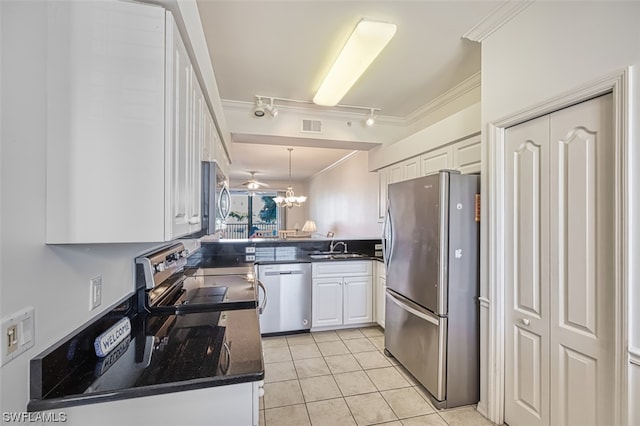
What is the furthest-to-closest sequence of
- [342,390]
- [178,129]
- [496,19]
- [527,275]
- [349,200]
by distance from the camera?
1. [349,200]
2. [342,390]
3. [496,19]
4. [527,275]
5. [178,129]

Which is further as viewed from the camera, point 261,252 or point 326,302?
point 261,252

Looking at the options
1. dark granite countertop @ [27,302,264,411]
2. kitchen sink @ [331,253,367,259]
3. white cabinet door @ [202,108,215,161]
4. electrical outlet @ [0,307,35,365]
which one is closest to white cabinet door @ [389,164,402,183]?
kitchen sink @ [331,253,367,259]

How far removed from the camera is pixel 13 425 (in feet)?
2.74

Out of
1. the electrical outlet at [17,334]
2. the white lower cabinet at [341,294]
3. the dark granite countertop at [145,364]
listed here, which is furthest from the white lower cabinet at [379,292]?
the electrical outlet at [17,334]

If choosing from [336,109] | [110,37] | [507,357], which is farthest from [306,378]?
[336,109]

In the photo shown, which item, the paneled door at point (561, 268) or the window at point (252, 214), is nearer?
the paneled door at point (561, 268)

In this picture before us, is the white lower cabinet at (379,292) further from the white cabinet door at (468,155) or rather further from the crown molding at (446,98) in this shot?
the crown molding at (446,98)

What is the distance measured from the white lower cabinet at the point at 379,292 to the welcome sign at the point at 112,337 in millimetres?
2863

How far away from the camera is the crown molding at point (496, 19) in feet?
6.20

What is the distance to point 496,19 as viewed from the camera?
202 cm

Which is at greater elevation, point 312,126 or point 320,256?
point 312,126

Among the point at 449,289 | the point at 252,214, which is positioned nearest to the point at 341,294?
the point at 449,289

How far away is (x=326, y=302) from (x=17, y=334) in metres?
3.16

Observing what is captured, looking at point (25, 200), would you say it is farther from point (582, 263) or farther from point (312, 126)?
point (312, 126)
